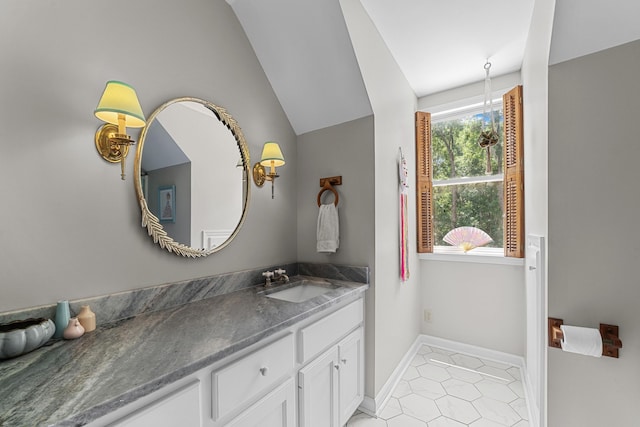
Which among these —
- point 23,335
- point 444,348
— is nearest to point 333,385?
point 23,335

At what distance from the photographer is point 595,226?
3.51ft

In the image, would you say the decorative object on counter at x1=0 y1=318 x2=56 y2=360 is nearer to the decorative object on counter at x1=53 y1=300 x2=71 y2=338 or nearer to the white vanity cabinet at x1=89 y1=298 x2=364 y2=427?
the decorative object on counter at x1=53 y1=300 x2=71 y2=338

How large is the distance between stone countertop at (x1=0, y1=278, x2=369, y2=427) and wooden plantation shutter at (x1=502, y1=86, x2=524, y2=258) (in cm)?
195

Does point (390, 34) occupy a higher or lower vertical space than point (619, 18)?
higher

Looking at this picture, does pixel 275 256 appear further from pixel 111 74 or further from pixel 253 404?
pixel 111 74

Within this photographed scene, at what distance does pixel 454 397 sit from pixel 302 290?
139cm

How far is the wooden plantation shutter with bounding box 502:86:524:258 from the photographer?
224 cm

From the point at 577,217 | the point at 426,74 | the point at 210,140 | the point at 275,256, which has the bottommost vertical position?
the point at 275,256

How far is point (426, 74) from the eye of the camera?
8.27 ft

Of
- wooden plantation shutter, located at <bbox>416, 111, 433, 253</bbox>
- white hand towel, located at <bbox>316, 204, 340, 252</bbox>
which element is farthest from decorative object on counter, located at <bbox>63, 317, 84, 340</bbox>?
wooden plantation shutter, located at <bbox>416, 111, 433, 253</bbox>

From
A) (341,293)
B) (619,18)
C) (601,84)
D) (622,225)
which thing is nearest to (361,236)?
(341,293)

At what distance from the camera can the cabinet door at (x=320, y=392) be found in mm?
1229

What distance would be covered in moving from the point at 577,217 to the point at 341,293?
1.13 metres

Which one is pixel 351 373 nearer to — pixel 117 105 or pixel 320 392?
pixel 320 392
